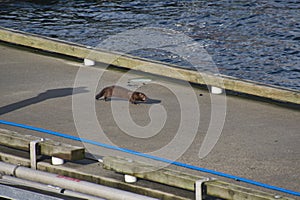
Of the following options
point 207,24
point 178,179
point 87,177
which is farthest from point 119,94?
point 207,24

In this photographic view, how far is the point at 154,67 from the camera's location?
10359 millimetres

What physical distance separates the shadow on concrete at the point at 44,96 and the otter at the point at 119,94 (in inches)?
20.3

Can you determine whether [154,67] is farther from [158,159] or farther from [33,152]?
[33,152]

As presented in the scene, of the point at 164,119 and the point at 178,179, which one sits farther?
the point at 164,119

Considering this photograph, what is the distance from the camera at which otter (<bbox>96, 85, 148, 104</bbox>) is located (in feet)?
29.8

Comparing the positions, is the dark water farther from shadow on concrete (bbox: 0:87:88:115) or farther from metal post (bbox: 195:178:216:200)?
metal post (bbox: 195:178:216:200)

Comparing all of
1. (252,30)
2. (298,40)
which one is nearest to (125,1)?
(252,30)

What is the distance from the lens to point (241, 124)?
8391 mm

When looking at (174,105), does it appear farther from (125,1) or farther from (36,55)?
(125,1)

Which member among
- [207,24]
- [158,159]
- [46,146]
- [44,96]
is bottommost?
[207,24]

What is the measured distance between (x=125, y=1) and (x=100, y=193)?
16.4 m

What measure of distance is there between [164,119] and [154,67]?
189cm

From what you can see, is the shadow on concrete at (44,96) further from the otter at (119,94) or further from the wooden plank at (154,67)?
the wooden plank at (154,67)

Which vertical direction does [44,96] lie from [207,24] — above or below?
above
